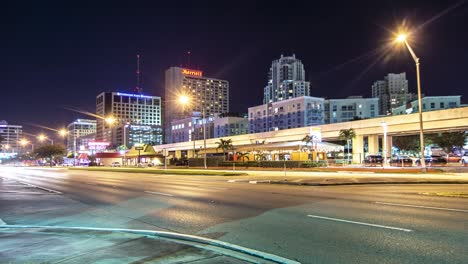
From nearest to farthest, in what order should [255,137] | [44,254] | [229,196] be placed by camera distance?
[44,254] < [229,196] < [255,137]

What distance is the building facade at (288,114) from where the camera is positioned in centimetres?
13925

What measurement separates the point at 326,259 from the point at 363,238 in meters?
1.72

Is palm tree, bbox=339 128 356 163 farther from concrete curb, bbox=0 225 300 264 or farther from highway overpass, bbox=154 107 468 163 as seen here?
concrete curb, bbox=0 225 300 264

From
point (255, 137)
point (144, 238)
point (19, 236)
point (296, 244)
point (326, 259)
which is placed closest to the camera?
point (326, 259)

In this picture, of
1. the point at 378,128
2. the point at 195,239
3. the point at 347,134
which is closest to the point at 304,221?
the point at 195,239

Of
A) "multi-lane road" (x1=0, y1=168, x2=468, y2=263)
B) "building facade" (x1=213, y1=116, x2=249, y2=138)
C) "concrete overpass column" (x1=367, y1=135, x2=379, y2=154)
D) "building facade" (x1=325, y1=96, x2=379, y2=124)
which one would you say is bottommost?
"multi-lane road" (x1=0, y1=168, x2=468, y2=263)

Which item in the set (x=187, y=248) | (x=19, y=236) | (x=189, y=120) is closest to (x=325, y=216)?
(x=187, y=248)

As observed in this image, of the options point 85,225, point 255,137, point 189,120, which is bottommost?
point 85,225

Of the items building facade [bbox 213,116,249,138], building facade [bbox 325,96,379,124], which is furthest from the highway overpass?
building facade [bbox 325,96,379,124]

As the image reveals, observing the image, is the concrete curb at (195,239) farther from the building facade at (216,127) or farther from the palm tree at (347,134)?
the building facade at (216,127)

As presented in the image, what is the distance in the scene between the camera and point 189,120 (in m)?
172

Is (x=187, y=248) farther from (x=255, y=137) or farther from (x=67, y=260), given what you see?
(x=255, y=137)

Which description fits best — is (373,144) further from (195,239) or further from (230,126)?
(230,126)

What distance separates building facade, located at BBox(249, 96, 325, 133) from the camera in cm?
13925
